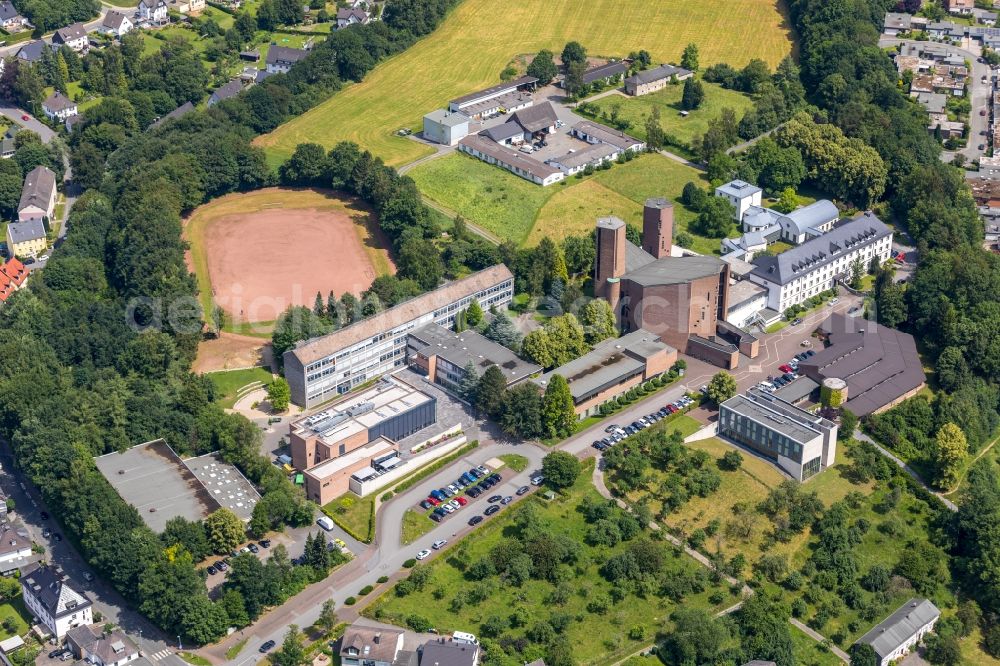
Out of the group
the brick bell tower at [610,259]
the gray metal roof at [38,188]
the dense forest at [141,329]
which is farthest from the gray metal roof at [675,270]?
the gray metal roof at [38,188]

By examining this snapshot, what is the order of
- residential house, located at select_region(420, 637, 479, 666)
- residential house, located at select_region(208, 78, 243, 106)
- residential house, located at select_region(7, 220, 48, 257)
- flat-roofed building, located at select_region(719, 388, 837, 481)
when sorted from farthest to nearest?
residential house, located at select_region(208, 78, 243, 106), residential house, located at select_region(7, 220, 48, 257), flat-roofed building, located at select_region(719, 388, 837, 481), residential house, located at select_region(420, 637, 479, 666)

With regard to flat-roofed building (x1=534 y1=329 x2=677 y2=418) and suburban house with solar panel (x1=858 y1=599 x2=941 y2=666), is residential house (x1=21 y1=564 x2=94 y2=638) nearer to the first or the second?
flat-roofed building (x1=534 y1=329 x2=677 y2=418)

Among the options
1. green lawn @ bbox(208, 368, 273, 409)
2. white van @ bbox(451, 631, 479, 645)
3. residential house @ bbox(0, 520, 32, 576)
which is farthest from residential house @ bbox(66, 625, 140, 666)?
green lawn @ bbox(208, 368, 273, 409)

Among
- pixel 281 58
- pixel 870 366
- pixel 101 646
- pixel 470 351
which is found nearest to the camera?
pixel 101 646

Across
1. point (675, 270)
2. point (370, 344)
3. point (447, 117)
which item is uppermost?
point (447, 117)

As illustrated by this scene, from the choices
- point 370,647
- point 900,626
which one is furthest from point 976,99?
point 370,647

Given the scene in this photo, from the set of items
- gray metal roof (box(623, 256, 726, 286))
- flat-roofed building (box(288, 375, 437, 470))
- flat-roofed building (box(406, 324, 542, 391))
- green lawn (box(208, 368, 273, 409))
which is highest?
gray metal roof (box(623, 256, 726, 286))

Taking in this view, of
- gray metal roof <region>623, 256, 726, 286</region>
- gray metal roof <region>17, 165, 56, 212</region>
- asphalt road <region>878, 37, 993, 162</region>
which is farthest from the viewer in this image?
asphalt road <region>878, 37, 993, 162</region>

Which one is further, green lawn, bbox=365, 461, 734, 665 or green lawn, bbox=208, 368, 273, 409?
green lawn, bbox=208, 368, 273, 409

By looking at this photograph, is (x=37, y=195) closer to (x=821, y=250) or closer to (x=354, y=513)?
(x=354, y=513)
